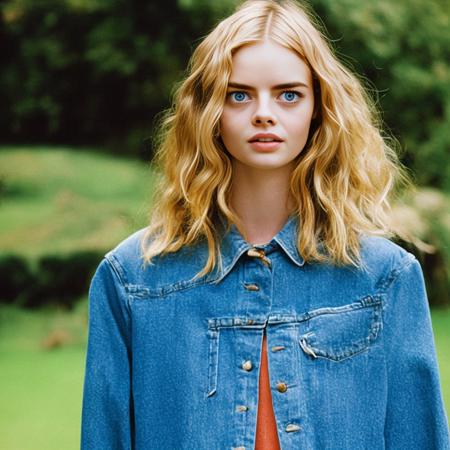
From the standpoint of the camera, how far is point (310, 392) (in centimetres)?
196

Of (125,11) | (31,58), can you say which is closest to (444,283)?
(125,11)

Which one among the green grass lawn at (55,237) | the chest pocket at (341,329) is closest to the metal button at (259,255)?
the chest pocket at (341,329)

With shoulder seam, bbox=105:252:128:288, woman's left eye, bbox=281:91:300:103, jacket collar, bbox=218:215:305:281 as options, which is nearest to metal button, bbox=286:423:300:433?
jacket collar, bbox=218:215:305:281

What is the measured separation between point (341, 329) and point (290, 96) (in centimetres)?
56

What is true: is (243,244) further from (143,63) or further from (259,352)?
(143,63)

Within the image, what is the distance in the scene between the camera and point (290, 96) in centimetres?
201

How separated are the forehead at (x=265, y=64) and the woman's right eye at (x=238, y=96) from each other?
3 centimetres

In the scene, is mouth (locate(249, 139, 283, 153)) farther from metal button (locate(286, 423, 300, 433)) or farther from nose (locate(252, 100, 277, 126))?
metal button (locate(286, 423, 300, 433))

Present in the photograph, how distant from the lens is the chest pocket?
6.50ft

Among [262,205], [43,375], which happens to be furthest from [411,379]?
[43,375]

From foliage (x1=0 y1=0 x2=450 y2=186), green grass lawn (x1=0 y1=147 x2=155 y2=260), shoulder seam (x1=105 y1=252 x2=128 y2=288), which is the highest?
foliage (x1=0 y1=0 x2=450 y2=186)

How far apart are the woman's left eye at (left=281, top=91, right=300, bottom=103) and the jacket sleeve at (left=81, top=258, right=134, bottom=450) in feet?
1.95

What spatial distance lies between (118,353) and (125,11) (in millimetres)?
3051

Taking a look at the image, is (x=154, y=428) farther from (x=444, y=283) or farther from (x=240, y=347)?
(x=444, y=283)
